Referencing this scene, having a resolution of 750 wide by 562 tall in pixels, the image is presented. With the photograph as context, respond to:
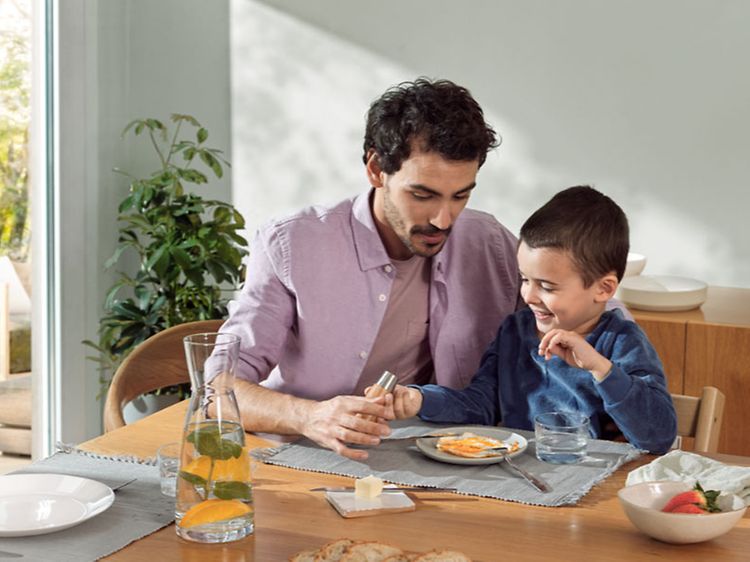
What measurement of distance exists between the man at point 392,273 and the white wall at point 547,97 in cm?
116

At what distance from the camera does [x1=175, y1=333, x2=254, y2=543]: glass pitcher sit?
1.43m

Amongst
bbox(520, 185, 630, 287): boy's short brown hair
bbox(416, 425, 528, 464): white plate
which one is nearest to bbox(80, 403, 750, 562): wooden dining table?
bbox(416, 425, 528, 464): white plate

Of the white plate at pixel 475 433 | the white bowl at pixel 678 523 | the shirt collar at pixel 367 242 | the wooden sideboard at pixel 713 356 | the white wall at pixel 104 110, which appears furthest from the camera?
the white wall at pixel 104 110

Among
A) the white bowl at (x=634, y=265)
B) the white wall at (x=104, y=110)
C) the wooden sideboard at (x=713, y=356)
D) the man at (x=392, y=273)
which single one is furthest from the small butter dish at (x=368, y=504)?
the white wall at (x=104, y=110)

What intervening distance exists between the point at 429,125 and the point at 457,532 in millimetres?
944

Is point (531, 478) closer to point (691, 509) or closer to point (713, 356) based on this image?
point (691, 509)

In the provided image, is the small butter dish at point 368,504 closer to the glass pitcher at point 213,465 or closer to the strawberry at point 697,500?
the glass pitcher at point 213,465

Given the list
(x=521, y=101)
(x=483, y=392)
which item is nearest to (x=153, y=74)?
(x=521, y=101)

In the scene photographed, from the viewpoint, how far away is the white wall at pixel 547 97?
3289 millimetres

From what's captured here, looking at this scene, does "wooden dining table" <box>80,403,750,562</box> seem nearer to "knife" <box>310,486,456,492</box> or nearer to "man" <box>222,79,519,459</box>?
"knife" <box>310,486,456,492</box>

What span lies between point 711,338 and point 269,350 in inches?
51.6

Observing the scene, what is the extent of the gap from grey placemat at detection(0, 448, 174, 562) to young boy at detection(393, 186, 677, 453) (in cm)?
48

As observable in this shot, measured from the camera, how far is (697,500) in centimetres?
146

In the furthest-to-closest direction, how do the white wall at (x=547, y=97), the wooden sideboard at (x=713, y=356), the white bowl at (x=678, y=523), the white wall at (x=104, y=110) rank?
the white wall at (x=104, y=110), the white wall at (x=547, y=97), the wooden sideboard at (x=713, y=356), the white bowl at (x=678, y=523)
